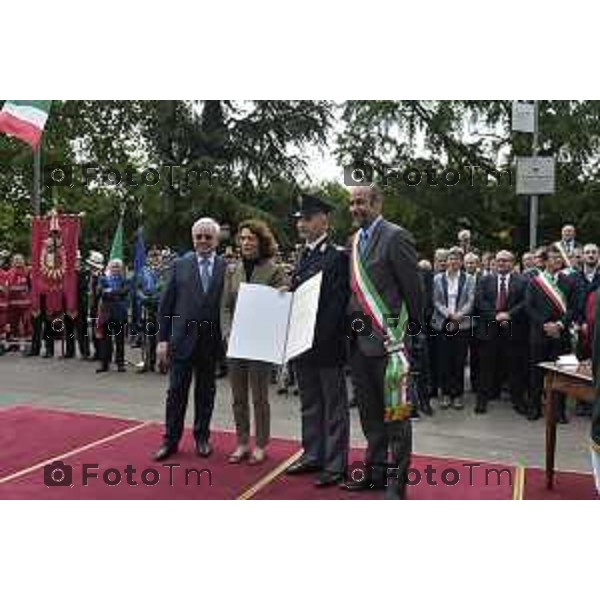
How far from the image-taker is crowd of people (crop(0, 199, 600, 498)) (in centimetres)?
469

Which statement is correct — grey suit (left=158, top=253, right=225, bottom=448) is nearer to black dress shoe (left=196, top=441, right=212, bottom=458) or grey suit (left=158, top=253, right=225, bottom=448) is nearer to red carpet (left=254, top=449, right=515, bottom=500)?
Result: black dress shoe (left=196, top=441, right=212, bottom=458)

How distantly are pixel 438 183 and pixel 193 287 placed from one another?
8.14 m

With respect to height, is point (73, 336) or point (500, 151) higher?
point (500, 151)

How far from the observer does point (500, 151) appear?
13648 millimetres

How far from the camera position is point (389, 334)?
4613 millimetres

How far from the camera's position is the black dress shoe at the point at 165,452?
566cm

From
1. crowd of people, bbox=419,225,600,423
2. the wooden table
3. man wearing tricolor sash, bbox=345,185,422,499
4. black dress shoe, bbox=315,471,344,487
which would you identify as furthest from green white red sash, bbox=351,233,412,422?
crowd of people, bbox=419,225,600,423

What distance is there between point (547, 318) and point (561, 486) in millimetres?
2780

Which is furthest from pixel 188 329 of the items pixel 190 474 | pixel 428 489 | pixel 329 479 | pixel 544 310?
pixel 544 310

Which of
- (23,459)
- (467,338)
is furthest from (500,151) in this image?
(23,459)

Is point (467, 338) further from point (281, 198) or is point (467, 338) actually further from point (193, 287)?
point (281, 198)

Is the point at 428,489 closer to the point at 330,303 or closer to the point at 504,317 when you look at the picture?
the point at 330,303

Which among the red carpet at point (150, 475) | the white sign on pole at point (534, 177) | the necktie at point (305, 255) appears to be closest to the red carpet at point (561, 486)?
the red carpet at point (150, 475)

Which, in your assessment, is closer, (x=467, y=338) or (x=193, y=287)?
(x=193, y=287)
